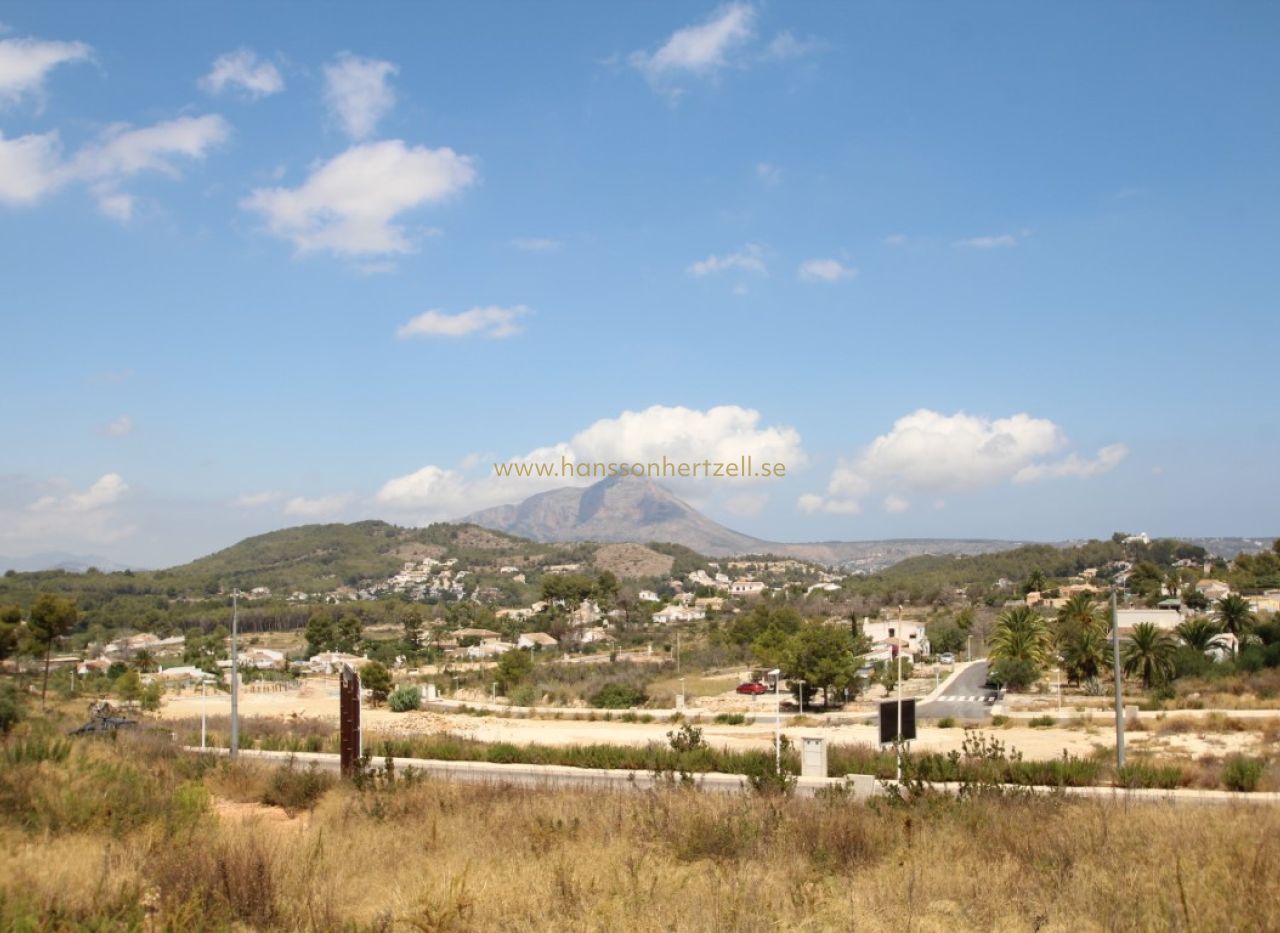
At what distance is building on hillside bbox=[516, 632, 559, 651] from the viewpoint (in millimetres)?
90625

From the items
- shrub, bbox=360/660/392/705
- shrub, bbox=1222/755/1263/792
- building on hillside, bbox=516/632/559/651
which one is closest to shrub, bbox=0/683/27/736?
shrub, bbox=1222/755/1263/792

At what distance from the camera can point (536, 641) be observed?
93.6m

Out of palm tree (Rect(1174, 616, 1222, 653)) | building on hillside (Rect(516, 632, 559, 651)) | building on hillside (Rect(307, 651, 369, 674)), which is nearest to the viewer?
palm tree (Rect(1174, 616, 1222, 653))

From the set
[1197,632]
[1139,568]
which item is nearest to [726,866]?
[1197,632]

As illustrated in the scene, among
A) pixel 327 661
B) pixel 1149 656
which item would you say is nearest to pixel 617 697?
pixel 1149 656

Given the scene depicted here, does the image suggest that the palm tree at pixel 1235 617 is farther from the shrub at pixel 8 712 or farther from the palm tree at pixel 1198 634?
the shrub at pixel 8 712

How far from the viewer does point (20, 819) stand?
438 inches

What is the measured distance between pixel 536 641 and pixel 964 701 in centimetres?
5220

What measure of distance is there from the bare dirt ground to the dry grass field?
12.0m

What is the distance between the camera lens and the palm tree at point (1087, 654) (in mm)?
48594

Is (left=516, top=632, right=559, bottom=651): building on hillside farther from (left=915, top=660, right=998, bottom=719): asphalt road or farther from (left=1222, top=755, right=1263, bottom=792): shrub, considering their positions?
(left=1222, top=755, right=1263, bottom=792): shrub

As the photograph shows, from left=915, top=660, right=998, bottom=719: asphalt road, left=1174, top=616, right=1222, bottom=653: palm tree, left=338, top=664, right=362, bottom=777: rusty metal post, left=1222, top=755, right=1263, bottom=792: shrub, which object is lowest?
left=915, top=660, right=998, bottom=719: asphalt road

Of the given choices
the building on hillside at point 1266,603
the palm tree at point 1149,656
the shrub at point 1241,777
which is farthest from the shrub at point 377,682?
the building on hillside at point 1266,603

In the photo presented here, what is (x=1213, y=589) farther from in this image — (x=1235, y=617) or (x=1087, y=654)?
(x=1087, y=654)
